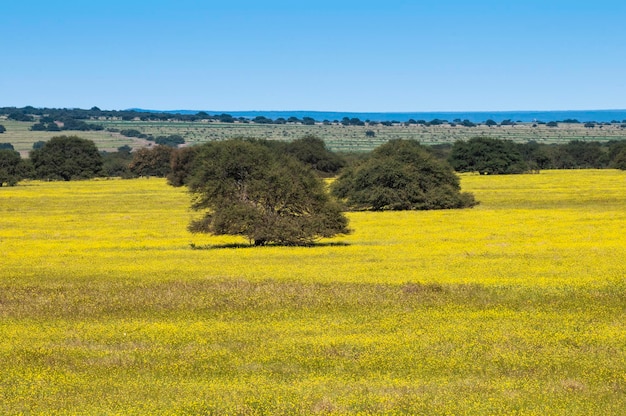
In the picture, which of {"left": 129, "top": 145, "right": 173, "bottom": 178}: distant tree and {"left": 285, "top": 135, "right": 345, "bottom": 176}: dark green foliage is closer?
{"left": 285, "top": 135, "right": 345, "bottom": 176}: dark green foliage

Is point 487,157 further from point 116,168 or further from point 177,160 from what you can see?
point 116,168

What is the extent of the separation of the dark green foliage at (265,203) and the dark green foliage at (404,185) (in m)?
23.8

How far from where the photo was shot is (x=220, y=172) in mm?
43969

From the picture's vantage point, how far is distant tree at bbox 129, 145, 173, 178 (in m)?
130

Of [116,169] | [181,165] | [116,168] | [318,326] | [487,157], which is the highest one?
[318,326]

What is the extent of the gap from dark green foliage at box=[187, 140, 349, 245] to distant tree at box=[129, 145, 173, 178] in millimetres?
85147

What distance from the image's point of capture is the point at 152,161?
12975cm

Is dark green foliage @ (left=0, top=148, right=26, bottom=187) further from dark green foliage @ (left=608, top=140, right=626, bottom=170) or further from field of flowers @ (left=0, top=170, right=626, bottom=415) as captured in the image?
dark green foliage @ (left=608, top=140, right=626, bottom=170)

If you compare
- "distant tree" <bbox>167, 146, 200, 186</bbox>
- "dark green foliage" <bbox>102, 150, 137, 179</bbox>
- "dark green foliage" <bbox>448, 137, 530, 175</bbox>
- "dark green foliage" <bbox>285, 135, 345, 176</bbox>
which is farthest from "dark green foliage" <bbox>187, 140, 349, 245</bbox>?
"dark green foliage" <bbox>102, 150, 137, 179</bbox>

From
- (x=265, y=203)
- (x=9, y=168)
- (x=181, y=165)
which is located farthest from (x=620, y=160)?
(x=265, y=203)

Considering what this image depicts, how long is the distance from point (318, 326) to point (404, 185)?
46926 millimetres

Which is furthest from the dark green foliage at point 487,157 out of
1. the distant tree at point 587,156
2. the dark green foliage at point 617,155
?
→ the distant tree at point 587,156

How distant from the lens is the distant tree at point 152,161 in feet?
425

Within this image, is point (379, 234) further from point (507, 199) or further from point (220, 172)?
point (507, 199)
